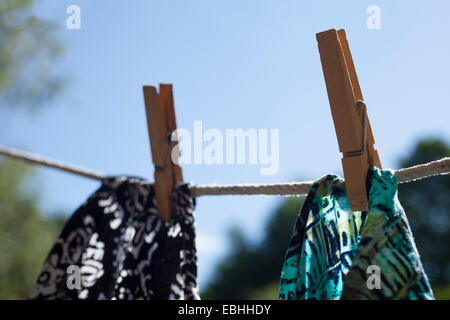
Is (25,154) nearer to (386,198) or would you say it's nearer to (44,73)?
(386,198)

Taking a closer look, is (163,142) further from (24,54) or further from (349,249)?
(24,54)

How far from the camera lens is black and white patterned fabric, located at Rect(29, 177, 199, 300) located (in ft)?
2.56

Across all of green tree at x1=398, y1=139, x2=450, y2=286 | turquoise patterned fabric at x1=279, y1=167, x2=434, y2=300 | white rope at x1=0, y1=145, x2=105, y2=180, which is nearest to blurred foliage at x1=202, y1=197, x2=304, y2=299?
green tree at x1=398, y1=139, x2=450, y2=286

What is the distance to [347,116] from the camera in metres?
0.56

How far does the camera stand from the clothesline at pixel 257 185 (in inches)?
21.5

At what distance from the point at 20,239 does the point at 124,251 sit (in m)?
6.56

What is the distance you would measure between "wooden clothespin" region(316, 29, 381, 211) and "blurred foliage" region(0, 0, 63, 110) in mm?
4646

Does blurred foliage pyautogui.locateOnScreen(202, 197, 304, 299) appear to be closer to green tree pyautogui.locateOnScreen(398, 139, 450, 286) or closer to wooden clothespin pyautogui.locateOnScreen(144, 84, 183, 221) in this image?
green tree pyautogui.locateOnScreen(398, 139, 450, 286)

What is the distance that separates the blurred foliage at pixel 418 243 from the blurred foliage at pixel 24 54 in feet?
22.6

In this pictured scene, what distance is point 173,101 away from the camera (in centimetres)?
82

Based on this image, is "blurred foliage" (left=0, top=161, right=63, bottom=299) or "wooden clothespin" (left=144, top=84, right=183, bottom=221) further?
"blurred foliage" (left=0, top=161, right=63, bottom=299)

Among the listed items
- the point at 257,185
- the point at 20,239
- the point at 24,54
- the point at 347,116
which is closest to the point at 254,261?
the point at 20,239

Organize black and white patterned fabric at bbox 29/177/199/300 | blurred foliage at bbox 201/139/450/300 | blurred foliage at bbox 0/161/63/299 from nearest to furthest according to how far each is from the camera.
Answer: black and white patterned fabric at bbox 29/177/199/300, blurred foliage at bbox 0/161/63/299, blurred foliage at bbox 201/139/450/300
